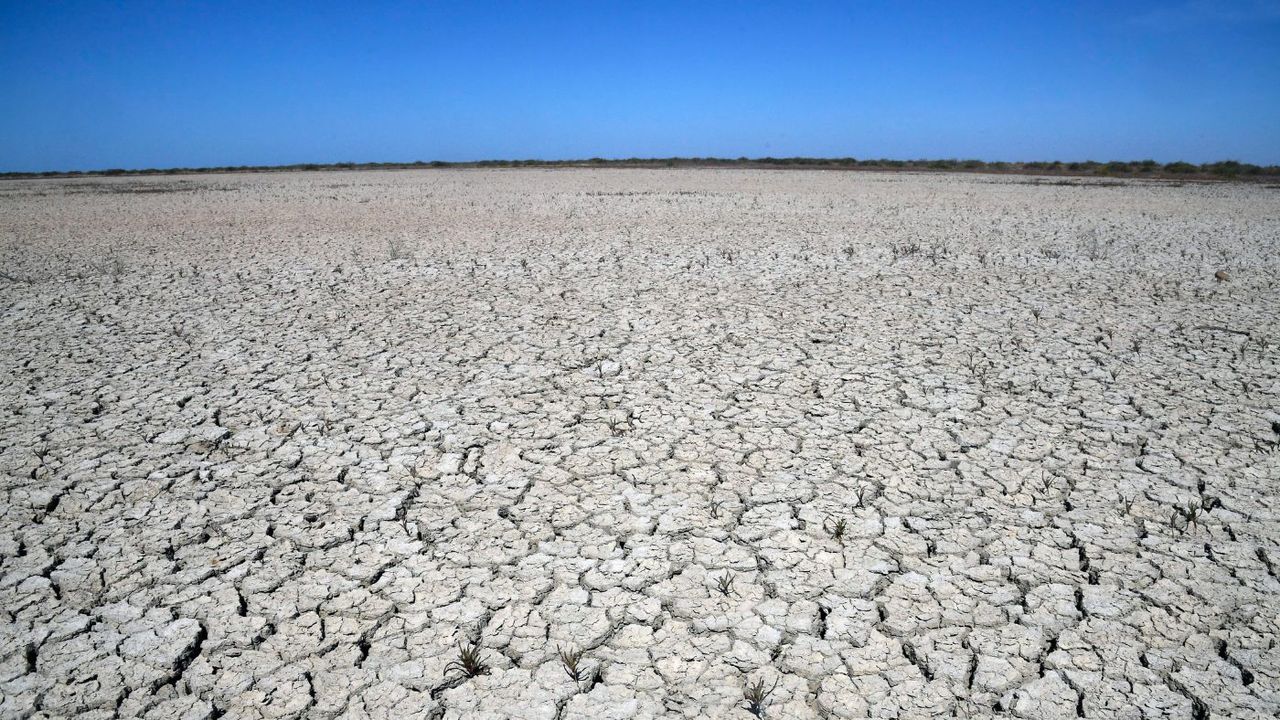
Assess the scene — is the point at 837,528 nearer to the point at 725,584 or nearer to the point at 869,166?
the point at 725,584

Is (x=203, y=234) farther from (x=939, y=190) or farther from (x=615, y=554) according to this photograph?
(x=939, y=190)

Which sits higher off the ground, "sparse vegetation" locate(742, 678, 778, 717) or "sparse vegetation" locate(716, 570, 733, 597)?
"sparse vegetation" locate(716, 570, 733, 597)

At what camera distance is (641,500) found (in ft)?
7.52

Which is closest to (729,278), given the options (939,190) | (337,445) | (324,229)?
(337,445)

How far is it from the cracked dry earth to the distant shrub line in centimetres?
2062

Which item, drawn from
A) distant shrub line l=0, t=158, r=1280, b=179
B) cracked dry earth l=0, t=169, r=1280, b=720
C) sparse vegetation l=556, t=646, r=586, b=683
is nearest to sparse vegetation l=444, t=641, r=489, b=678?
cracked dry earth l=0, t=169, r=1280, b=720

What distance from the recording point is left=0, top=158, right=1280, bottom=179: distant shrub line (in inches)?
829

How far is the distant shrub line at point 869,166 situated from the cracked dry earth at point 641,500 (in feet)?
67.6

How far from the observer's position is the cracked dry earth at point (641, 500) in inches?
60.8

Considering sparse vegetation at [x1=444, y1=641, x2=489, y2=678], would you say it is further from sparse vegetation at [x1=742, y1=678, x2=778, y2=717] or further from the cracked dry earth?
sparse vegetation at [x1=742, y1=678, x2=778, y2=717]

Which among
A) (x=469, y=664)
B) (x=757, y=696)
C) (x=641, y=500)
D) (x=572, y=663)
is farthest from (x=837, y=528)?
(x=469, y=664)

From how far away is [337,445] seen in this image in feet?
8.77

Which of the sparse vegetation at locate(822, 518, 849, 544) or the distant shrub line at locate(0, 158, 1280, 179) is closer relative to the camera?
the sparse vegetation at locate(822, 518, 849, 544)

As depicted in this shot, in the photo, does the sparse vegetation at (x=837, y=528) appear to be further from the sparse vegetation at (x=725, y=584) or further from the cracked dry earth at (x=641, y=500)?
the sparse vegetation at (x=725, y=584)
